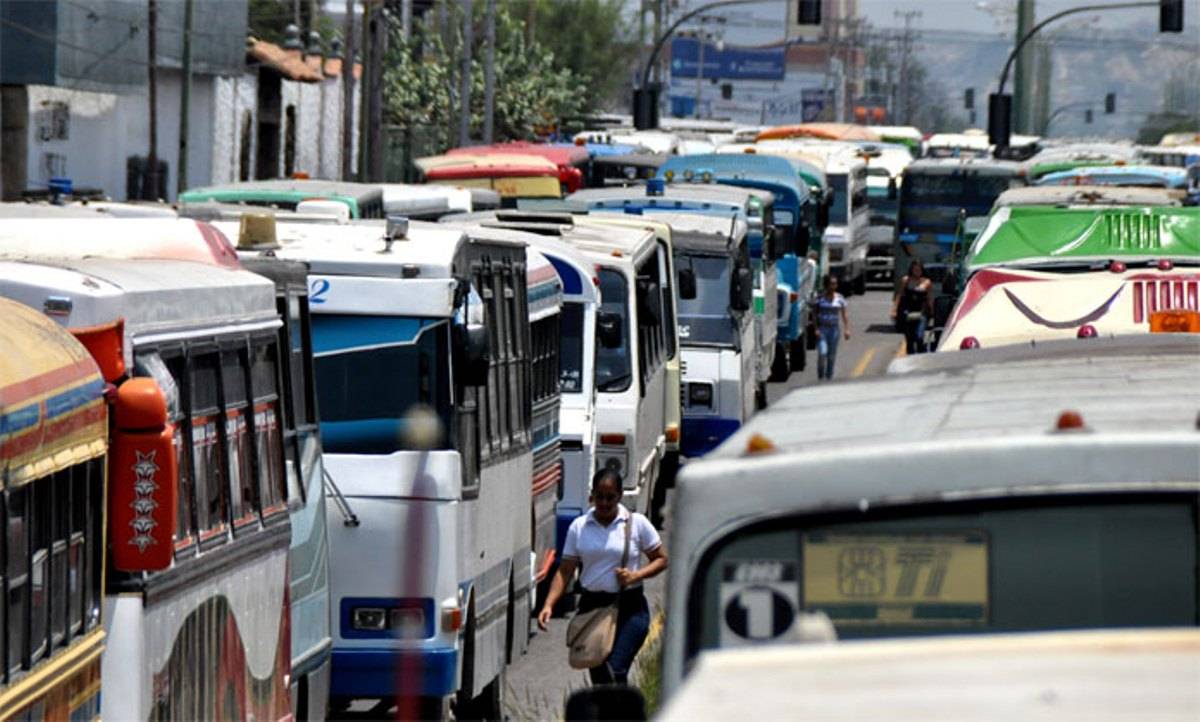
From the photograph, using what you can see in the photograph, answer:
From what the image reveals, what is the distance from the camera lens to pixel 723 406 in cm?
2539

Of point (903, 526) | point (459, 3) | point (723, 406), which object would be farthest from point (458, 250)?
point (459, 3)

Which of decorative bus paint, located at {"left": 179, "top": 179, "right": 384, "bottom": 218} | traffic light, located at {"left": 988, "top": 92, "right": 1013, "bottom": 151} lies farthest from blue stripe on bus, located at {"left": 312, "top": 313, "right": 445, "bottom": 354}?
traffic light, located at {"left": 988, "top": 92, "right": 1013, "bottom": 151}

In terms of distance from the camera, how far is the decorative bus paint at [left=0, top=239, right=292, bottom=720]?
818cm

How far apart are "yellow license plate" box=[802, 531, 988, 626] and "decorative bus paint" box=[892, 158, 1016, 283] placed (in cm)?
4804

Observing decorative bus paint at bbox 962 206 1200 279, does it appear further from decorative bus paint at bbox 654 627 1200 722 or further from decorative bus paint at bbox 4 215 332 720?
decorative bus paint at bbox 654 627 1200 722

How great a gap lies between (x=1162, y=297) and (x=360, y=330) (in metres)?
3.61

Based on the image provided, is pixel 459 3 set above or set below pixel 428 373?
above

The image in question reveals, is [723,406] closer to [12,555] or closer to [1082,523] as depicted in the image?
[12,555]

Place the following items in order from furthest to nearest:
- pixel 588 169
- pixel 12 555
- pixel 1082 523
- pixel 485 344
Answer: pixel 588 169 → pixel 485 344 → pixel 12 555 → pixel 1082 523

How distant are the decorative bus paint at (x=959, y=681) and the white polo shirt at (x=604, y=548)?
9.95 meters

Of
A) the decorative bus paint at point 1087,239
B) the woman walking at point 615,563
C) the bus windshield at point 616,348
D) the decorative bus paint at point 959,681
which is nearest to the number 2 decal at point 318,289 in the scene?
the woman walking at point 615,563

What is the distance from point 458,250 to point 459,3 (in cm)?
7936

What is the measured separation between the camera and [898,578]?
13.8 feet

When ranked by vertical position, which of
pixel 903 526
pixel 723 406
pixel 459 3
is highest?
pixel 459 3
